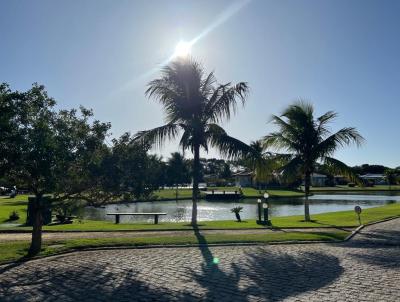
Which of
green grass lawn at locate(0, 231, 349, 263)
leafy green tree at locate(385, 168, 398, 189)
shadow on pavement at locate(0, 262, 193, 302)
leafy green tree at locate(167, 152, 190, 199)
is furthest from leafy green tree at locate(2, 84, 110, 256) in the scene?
leafy green tree at locate(385, 168, 398, 189)

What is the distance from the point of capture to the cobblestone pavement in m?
7.67

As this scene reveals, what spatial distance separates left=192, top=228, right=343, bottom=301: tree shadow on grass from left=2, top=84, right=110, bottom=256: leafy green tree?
13.5ft

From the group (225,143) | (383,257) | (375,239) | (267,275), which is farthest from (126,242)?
(375,239)

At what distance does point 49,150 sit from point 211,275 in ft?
15.4

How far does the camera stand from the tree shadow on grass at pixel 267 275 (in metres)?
7.84

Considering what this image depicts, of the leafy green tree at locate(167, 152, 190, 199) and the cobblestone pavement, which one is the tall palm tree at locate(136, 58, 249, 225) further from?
the leafy green tree at locate(167, 152, 190, 199)

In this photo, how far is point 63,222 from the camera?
22.8 meters

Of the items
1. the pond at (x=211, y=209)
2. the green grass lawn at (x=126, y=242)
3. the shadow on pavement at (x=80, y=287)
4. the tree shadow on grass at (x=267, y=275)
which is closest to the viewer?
the shadow on pavement at (x=80, y=287)

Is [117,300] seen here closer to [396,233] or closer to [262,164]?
[262,164]

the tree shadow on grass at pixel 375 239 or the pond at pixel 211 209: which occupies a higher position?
the pond at pixel 211 209

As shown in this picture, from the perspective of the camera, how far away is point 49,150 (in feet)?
31.0

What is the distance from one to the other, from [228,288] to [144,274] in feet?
7.09

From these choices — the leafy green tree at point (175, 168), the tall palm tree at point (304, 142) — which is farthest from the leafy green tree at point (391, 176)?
the tall palm tree at point (304, 142)

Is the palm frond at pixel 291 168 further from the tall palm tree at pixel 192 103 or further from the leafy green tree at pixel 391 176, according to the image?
the leafy green tree at pixel 391 176
